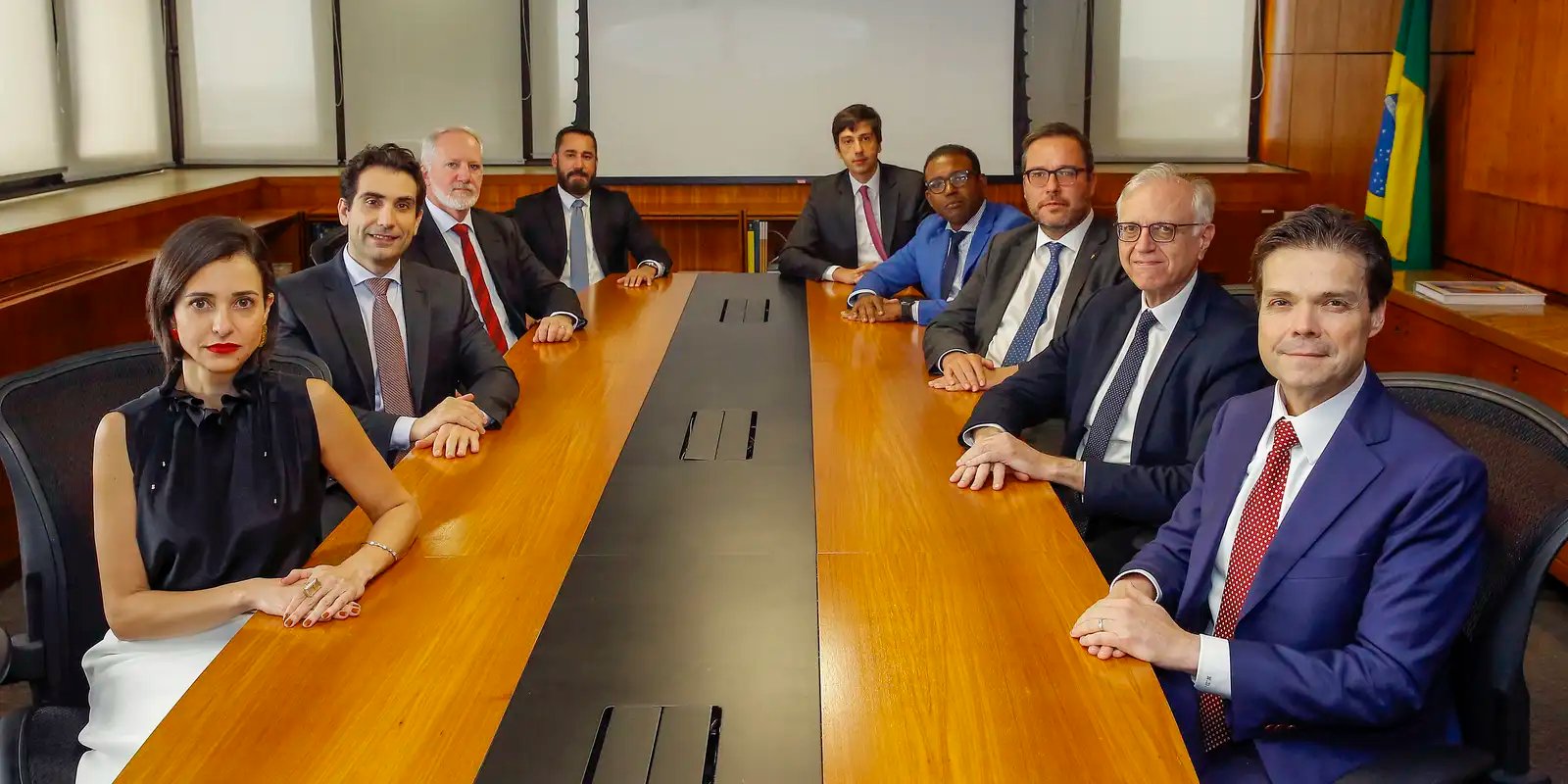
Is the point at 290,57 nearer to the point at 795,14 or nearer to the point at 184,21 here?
the point at 184,21

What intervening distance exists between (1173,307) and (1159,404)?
24cm

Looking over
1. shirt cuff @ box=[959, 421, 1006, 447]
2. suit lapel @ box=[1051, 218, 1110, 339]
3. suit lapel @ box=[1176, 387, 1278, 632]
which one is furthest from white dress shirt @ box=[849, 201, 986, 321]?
suit lapel @ box=[1176, 387, 1278, 632]

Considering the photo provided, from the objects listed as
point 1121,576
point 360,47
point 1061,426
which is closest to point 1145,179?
point 1061,426

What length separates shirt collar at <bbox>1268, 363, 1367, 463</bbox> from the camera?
204 centimetres

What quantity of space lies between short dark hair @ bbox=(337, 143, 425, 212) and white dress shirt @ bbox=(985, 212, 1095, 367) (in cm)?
160

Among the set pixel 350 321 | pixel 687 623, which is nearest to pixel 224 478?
pixel 687 623

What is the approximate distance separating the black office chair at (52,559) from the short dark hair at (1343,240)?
6.37ft

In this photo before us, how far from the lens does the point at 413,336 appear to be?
3484 mm

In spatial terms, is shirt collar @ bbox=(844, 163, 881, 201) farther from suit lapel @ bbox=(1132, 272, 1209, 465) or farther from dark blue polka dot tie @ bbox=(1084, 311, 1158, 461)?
suit lapel @ bbox=(1132, 272, 1209, 465)

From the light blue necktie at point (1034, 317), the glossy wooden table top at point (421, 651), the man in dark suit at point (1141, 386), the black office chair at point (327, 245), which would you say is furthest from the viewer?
the black office chair at point (327, 245)

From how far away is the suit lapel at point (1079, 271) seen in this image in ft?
12.3

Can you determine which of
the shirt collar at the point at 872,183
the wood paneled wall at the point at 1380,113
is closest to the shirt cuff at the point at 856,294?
the shirt collar at the point at 872,183

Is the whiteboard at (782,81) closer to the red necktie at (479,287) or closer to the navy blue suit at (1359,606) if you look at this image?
the red necktie at (479,287)

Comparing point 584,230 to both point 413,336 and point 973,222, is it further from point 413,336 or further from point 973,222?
point 413,336
